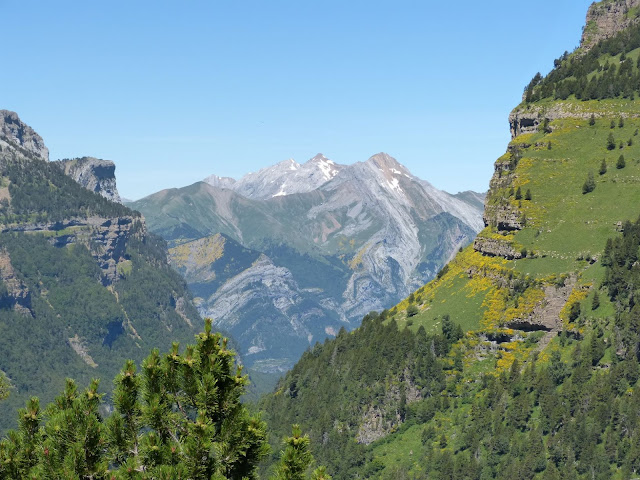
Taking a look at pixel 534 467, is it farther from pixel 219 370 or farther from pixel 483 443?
pixel 219 370

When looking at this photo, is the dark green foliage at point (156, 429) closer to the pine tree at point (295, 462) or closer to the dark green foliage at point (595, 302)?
the pine tree at point (295, 462)

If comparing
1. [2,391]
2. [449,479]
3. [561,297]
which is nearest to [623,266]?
[561,297]

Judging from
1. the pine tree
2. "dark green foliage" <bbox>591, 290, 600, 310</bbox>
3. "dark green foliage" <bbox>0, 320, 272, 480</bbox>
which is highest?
"dark green foliage" <bbox>0, 320, 272, 480</bbox>

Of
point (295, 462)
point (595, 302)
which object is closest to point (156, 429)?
point (295, 462)

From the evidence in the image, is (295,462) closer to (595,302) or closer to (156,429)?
(156,429)

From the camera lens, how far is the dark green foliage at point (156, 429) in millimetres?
34750

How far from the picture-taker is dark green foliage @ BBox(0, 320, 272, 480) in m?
34.8

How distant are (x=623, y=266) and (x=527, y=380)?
118 ft

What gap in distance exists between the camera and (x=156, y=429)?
35969 mm

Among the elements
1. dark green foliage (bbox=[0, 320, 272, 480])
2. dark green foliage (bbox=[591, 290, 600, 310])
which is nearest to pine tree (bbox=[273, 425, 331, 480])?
dark green foliage (bbox=[0, 320, 272, 480])

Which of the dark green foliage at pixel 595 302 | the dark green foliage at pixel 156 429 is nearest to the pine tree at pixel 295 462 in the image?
the dark green foliage at pixel 156 429

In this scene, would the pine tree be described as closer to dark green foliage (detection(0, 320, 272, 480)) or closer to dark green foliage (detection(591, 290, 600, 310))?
dark green foliage (detection(0, 320, 272, 480))

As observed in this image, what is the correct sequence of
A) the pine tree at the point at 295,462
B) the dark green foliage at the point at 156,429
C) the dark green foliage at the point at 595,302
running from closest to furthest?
1. the dark green foliage at the point at 156,429
2. the pine tree at the point at 295,462
3. the dark green foliage at the point at 595,302

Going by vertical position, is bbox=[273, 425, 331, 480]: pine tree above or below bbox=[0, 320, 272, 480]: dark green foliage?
below
